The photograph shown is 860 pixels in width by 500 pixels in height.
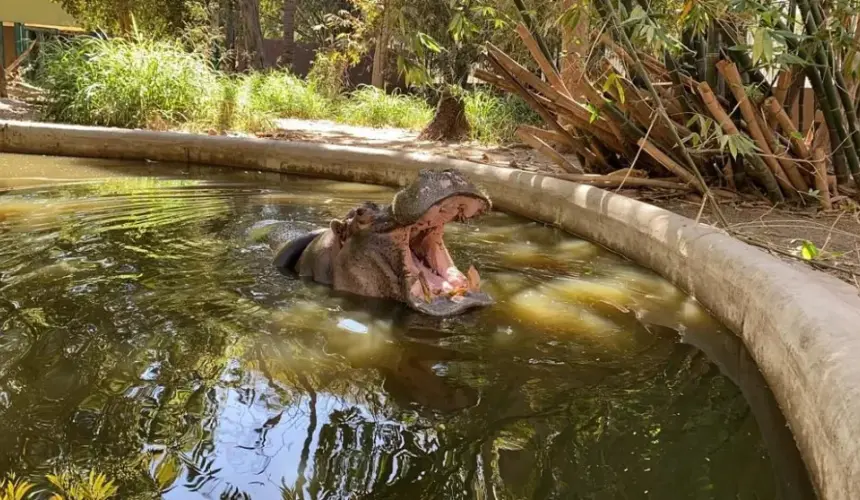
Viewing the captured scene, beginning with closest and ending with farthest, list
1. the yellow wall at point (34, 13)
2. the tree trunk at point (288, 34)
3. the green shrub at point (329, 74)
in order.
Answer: the green shrub at point (329, 74) < the yellow wall at point (34, 13) < the tree trunk at point (288, 34)

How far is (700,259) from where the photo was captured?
3.71 meters

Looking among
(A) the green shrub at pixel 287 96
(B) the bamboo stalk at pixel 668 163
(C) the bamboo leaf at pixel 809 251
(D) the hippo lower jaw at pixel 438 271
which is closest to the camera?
(D) the hippo lower jaw at pixel 438 271

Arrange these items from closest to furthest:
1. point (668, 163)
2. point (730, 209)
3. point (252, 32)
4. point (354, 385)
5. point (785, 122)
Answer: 1. point (354, 385)
2. point (785, 122)
3. point (730, 209)
4. point (668, 163)
5. point (252, 32)

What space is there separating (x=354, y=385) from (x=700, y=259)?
189 centimetres

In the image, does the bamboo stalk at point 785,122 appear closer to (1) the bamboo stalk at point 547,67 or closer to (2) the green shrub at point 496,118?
(1) the bamboo stalk at point 547,67

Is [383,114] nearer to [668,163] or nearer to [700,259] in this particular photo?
[668,163]

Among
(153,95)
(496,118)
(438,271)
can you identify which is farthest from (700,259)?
(153,95)

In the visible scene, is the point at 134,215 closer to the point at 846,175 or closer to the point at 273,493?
the point at 273,493

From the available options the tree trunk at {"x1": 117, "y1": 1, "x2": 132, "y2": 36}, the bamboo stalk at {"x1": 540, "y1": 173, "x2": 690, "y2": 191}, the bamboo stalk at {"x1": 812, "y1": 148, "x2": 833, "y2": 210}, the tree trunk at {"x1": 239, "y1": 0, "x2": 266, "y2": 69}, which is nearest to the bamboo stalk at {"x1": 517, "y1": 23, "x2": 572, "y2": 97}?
the bamboo stalk at {"x1": 540, "y1": 173, "x2": 690, "y2": 191}

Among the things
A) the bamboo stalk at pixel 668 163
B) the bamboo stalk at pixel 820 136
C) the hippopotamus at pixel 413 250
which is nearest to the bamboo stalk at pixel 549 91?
Result: the bamboo stalk at pixel 668 163

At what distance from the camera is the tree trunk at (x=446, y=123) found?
33.0 feet

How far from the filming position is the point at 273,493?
6.44 ft

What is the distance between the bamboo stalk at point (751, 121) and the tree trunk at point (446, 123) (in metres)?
5.23

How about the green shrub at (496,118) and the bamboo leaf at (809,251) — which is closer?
the bamboo leaf at (809,251)
